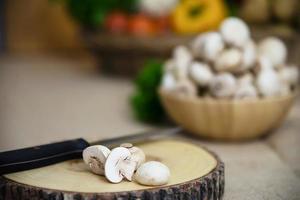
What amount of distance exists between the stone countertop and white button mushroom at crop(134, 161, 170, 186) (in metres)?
0.13

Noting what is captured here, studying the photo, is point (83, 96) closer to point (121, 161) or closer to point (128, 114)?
point (128, 114)

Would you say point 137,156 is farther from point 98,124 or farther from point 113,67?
point 113,67

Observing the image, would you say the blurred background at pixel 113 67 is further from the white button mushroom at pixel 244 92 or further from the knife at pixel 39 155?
the knife at pixel 39 155

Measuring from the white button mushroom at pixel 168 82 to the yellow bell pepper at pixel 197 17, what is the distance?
17.8 inches

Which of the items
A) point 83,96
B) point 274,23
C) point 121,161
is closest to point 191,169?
point 121,161

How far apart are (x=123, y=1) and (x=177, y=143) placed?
83cm

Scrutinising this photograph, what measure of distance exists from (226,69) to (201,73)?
4 centimetres

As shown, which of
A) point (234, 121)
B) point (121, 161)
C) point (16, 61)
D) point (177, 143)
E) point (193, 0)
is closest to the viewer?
point (121, 161)

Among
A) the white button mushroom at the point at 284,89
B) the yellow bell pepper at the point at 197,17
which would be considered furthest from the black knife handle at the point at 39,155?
the yellow bell pepper at the point at 197,17

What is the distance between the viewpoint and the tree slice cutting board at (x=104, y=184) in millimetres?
524

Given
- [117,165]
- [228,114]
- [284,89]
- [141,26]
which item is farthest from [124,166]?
[141,26]

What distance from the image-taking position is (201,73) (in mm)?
887

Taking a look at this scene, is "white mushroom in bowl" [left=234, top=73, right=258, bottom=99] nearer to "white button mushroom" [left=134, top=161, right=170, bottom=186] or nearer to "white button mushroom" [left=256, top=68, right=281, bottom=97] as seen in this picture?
"white button mushroom" [left=256, top=68, right=281, bottom=97]

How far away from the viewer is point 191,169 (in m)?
0.59
